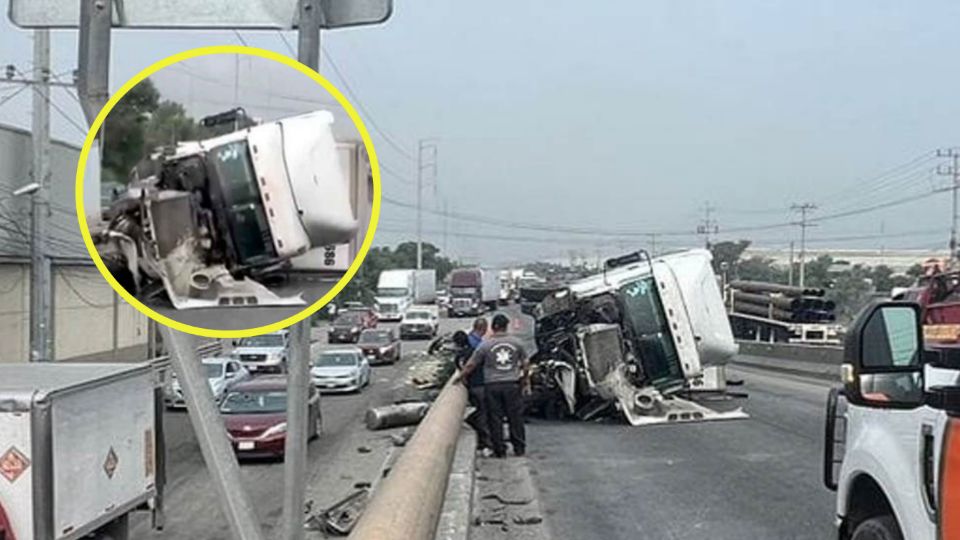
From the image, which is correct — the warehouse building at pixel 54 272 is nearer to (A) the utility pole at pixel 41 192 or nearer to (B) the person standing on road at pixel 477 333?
(A) the utility pole at pixel 41 192

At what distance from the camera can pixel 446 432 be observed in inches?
548

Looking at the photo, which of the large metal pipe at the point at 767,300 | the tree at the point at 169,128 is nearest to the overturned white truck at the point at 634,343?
the tree at the point at 169,128

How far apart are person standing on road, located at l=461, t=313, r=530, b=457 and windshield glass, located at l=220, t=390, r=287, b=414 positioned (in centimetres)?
844

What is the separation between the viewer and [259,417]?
23.8 metres

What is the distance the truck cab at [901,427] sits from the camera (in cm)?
449

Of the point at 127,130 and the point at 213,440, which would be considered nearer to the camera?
the point at 127,130

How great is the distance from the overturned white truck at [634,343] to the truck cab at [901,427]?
16.2m

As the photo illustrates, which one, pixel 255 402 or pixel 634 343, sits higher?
pixel 634 343

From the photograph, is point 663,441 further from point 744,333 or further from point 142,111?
point 744,333

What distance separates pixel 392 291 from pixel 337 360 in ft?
145

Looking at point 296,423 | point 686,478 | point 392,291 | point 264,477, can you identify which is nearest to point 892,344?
point 296,423

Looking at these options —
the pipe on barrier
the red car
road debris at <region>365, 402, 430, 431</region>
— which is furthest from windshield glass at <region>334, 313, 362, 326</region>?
the pipe on barrier

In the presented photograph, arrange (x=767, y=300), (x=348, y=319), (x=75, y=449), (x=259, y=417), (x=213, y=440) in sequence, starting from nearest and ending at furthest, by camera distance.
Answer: (x=213, y=440)
(x=75, y=449)
(x=259, y=417)
(x=767, y=300)
(x=348, y=319)

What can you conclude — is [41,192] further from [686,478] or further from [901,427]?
[901,427]
